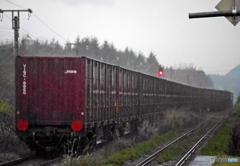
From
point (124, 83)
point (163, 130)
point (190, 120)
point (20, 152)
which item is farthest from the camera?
point (190, 120)

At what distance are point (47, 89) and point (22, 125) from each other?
68.7 inches

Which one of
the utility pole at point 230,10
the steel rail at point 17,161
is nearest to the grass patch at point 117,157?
the steel rail at point 17,161

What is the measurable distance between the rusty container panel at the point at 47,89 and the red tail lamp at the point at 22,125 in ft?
0.46

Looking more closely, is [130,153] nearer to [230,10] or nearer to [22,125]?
[22,125]

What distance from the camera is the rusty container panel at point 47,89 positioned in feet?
47.5

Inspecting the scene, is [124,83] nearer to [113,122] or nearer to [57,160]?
[113,122]

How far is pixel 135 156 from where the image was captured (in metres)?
15.3

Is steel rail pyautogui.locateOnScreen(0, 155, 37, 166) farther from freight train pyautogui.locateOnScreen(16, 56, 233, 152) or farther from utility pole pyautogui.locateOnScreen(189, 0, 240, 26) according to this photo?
utility pole pyautogui.locateOnScreen(189, 0, 240, 26)

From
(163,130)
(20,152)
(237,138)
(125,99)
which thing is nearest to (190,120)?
(163,130)

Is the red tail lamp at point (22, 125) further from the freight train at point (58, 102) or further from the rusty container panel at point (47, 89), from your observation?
the rusty container panel at point (47, 89)

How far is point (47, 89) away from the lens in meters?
14.6

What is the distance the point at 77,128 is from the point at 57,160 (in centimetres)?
144

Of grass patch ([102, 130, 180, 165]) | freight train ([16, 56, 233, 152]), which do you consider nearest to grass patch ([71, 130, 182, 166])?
grass patch ([102, 130, 180, 165])

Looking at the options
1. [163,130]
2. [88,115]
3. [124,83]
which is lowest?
[163,130]
